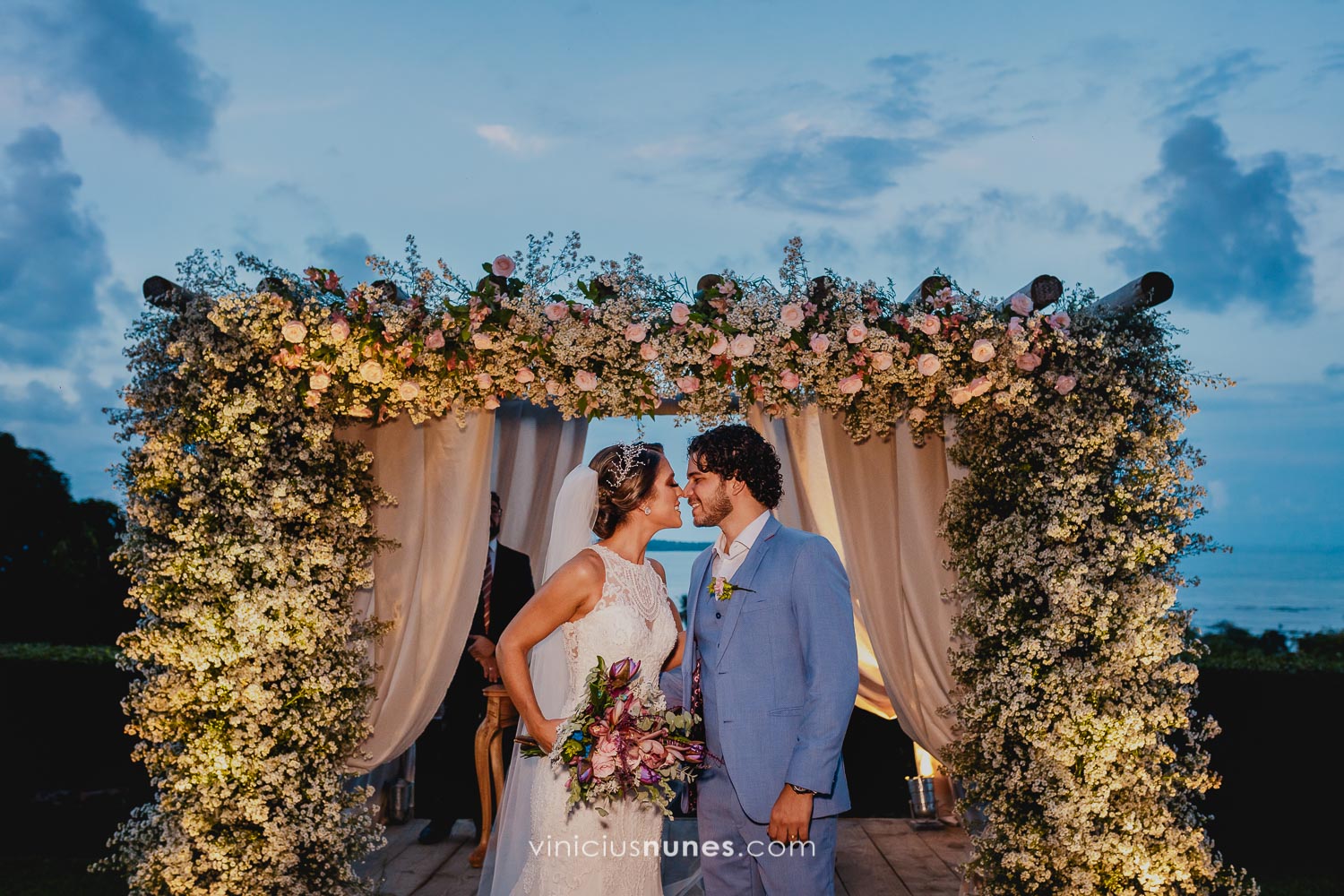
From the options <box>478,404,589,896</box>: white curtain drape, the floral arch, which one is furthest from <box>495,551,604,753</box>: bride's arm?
<box>478,404,589,896</box>: white curtain drape

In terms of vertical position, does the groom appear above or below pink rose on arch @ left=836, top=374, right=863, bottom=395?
below

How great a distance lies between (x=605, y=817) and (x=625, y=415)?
1987 mm

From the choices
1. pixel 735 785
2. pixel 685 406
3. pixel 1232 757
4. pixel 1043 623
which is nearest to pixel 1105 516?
pixel 1043 623

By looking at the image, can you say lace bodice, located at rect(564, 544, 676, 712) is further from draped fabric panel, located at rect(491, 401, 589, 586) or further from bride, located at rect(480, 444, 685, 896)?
draped fabric panel, located at rect(491, 401, 589, 586)

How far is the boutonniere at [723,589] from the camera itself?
278 centimetres

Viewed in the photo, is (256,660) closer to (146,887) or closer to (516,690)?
(146,887)

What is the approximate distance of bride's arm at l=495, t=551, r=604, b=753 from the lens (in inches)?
106

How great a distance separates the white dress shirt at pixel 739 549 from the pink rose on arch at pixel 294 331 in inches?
89.8

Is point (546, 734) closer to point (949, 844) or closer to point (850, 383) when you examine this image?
point (850, 383)

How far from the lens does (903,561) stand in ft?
15.7

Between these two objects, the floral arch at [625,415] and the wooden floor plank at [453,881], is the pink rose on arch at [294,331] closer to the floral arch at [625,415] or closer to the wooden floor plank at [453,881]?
the floral arch at [625,415]

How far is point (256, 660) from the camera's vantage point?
159 inches

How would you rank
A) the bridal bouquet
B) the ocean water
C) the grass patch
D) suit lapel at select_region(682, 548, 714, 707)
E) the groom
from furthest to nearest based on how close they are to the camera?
1. the ocean water
2. the grass patch
3. suit lapel at select_region(682, 548, 714, 707)
4. the groom
5. the bridal bouquet

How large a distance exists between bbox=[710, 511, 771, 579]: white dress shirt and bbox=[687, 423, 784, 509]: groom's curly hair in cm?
8
